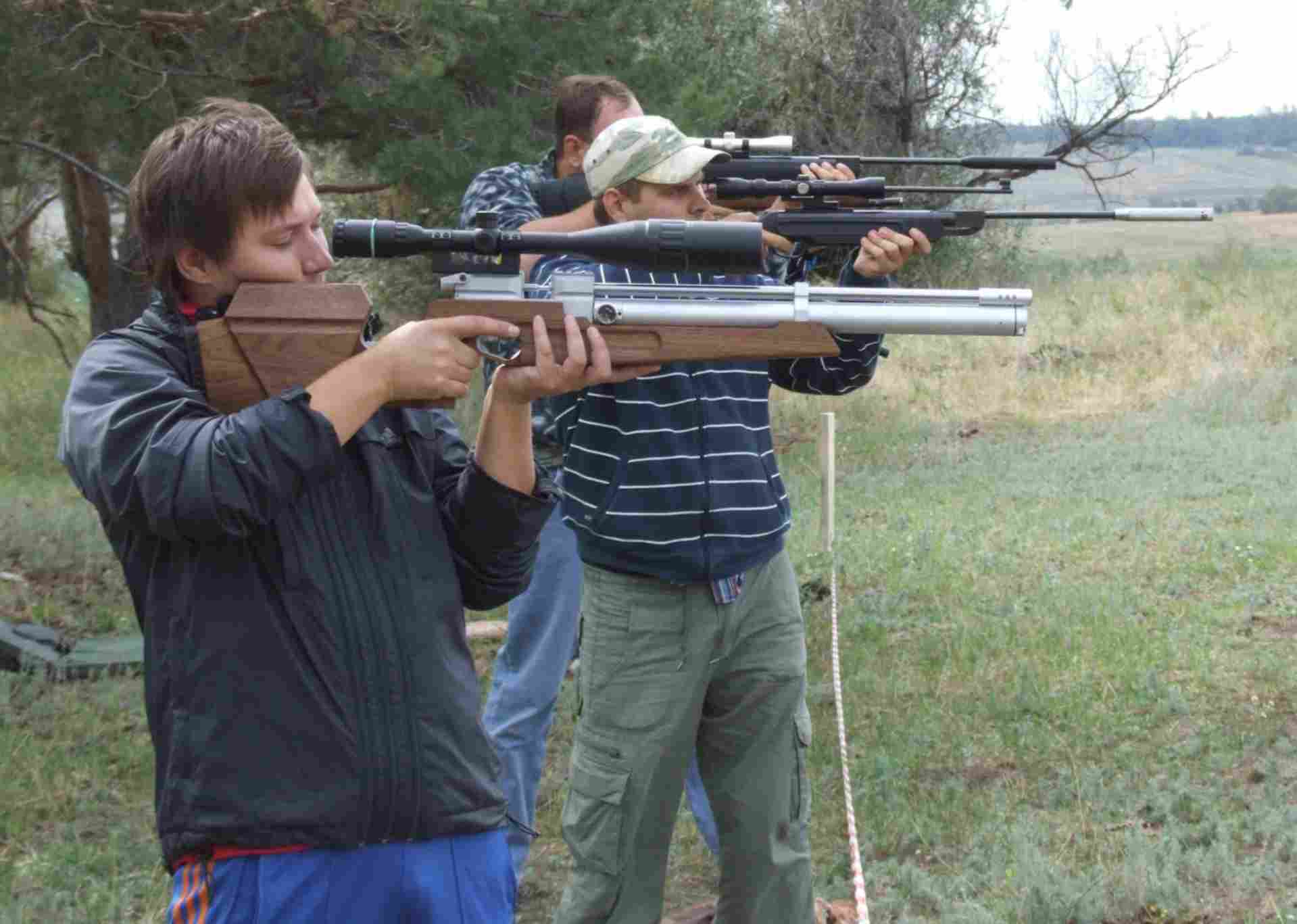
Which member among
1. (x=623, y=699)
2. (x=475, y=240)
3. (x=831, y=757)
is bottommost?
(x=831, y=757)

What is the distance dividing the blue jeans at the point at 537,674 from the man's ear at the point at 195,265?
2.37 meters

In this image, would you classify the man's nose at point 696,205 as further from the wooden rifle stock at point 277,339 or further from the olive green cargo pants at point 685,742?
the wooden rifle stock at point 277,339

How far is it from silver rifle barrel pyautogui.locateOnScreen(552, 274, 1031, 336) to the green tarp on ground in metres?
5.46

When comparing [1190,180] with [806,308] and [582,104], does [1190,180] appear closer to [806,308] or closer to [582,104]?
[582,104]

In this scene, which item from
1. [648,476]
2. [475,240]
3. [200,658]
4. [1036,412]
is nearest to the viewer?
[200,658]

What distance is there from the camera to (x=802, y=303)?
2873 mm

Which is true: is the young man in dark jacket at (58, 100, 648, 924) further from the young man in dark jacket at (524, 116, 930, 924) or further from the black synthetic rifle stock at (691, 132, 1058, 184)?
the black synthetic rifle stock at (691, 132, 1058, 184)

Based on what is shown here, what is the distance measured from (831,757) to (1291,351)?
1585 centimetres

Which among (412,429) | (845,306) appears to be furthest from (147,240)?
Answer: (845,306)

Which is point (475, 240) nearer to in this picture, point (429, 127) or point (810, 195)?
point (810, 195)

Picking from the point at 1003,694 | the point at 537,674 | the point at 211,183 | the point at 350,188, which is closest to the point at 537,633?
the point at 537,674

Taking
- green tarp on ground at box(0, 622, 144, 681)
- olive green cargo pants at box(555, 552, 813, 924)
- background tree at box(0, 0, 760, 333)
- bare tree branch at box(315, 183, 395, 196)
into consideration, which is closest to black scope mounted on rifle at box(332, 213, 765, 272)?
olive green cargo pants at box(555, 552, 813, 924)

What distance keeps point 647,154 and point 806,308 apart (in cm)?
95

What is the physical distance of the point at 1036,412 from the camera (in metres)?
18.0
